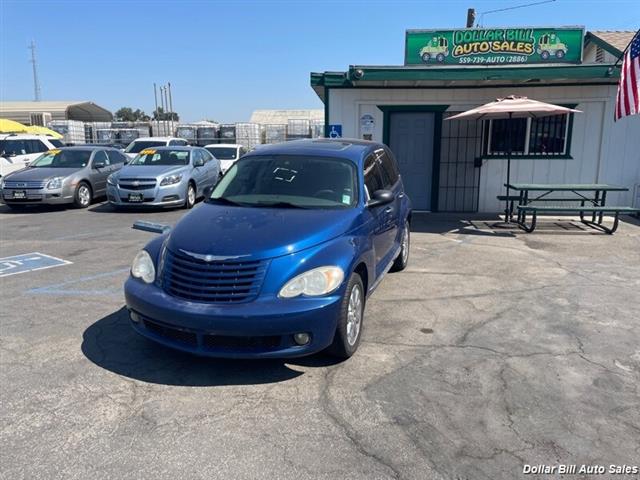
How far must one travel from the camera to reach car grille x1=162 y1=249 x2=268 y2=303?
3.59m

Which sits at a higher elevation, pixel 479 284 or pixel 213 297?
pixel 213 297

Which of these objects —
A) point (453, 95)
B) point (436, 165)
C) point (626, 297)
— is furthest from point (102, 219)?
point (626, 297)

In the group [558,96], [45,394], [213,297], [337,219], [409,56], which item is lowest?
[45,394]

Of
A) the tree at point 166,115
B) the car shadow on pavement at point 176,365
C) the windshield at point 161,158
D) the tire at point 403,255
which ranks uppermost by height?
the tree at point 166,115

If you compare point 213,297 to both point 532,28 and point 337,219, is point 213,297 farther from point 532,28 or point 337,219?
point 532,28

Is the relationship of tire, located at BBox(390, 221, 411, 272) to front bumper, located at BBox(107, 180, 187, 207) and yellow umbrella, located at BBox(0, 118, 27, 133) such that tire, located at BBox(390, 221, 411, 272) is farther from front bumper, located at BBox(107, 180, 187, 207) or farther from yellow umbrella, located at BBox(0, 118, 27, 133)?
yellow umbrella, located at BBox(0, 118, 27, 133)

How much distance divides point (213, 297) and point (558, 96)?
10.5m

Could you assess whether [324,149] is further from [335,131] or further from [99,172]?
[99,172]

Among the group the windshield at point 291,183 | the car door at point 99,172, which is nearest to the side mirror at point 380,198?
the windshield at point 291,183

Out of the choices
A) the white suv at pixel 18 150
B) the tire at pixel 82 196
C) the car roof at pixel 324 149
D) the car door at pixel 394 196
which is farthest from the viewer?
the white suv at pixel 18 150

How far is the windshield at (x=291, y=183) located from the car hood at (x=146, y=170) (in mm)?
7420

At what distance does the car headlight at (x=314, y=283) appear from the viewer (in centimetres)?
360

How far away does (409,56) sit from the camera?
41.1 feet

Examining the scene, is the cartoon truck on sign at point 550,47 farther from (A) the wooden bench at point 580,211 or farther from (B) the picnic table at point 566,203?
(A) the wooden bench at point 580,211
